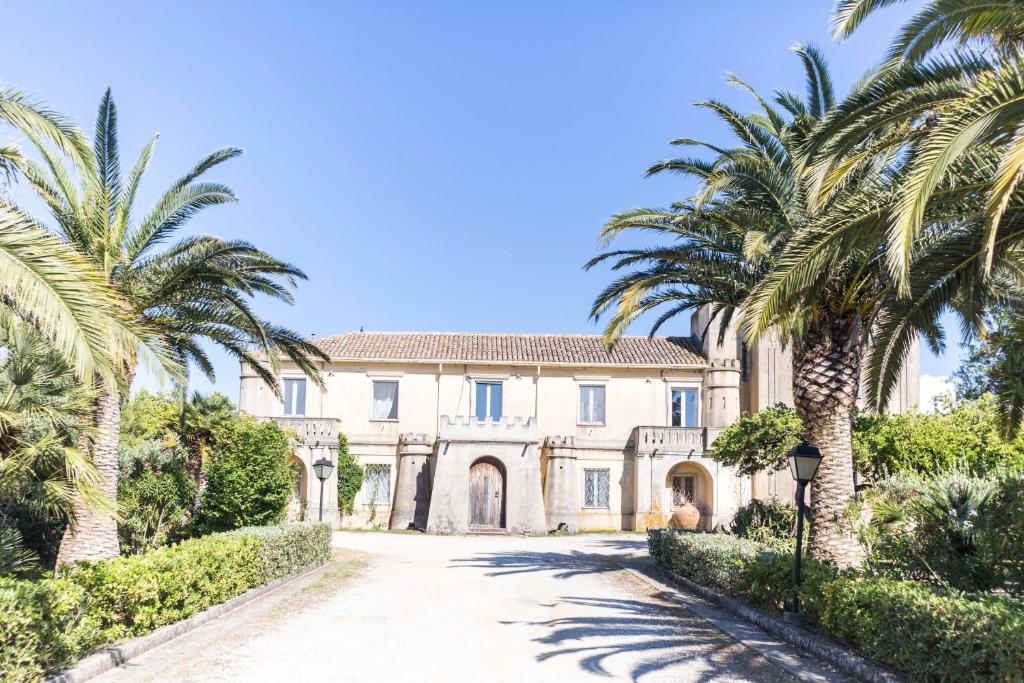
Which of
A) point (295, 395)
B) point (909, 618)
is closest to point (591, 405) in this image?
point (295, 395)

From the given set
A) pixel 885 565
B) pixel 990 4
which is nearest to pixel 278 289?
pixel 885 565

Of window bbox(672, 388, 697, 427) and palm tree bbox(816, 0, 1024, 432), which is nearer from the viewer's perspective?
palm tree bbox(816, 0, 1024, 432)

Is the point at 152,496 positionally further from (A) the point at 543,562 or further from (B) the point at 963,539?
(B) the point at 963,539

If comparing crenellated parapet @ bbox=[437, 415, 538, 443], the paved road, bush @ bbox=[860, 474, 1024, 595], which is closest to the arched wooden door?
crenellated parapet @ bbox=[437, 415, 538, 443]

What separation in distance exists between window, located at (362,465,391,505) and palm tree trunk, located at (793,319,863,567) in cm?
2281

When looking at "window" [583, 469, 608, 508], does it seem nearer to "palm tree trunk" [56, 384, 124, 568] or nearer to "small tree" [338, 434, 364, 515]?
"small tree" [338, 434, 364, 515]

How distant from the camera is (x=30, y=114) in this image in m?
8.58

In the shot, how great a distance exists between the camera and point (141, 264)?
13852 millimetres

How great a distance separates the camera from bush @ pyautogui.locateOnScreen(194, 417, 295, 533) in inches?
746

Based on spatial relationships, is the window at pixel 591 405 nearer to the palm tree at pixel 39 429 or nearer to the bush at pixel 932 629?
the palm tree at pixel 39 429

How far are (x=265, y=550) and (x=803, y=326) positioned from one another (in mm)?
9479

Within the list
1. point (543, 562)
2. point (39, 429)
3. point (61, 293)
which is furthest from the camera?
point (543, 562)

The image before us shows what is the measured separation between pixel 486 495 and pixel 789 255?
24.4 metres

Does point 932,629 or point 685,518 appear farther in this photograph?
point 685,518
